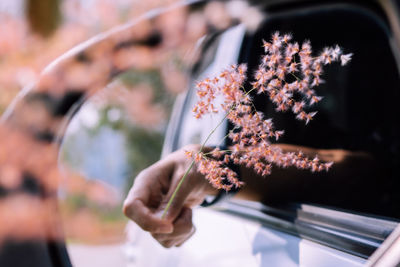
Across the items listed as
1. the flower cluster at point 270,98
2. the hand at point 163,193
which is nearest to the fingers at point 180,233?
the hand at point 163,193

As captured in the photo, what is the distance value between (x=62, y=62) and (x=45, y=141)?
19cm

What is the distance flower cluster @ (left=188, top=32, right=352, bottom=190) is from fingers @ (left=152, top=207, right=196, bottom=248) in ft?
0.36

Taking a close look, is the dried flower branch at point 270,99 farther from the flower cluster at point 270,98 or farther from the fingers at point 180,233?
the fingers at point 180,233

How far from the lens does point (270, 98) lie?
824mm

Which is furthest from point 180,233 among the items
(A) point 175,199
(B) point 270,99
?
(B) point 270,99

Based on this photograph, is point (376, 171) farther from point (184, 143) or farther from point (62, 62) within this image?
point (62, 62)

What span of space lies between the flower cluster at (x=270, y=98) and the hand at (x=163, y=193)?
0.12 feet

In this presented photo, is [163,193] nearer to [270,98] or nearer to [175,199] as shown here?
[175,199]

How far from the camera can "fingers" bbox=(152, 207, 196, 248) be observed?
0.93 metres

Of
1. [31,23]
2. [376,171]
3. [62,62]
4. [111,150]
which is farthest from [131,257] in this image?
[31,23]

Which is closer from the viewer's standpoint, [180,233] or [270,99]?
[270,99]

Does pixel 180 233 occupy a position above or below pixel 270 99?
below

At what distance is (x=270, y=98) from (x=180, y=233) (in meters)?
0.35

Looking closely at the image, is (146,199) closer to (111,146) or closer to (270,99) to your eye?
(111,146)
